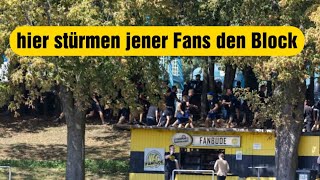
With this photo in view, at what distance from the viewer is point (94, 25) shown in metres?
30.4

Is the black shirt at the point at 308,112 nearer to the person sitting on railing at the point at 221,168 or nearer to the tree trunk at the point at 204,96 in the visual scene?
the person sitting on railing at the point at 221,168

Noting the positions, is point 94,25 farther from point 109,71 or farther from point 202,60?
point 202,60

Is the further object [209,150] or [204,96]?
[204,96]

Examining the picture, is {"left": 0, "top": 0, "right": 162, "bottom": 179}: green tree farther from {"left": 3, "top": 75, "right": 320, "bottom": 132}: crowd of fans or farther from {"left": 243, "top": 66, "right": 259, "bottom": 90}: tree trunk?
{"left": 243, "top": 66, "right": 259, "bottom": 90}: tree trunk

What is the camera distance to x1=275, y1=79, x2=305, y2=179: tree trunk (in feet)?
110

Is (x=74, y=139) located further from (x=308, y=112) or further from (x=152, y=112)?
(x=308, y=112)

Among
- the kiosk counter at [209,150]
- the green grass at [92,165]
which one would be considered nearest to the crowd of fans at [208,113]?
the kiosk counter at [209,150]

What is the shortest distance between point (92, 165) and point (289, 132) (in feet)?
31.0

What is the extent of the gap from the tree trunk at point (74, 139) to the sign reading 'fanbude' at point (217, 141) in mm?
4643

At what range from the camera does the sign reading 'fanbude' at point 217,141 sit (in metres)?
35.8

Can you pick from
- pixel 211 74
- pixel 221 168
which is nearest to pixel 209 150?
pixel 221 168

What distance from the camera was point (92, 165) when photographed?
38.8 meters

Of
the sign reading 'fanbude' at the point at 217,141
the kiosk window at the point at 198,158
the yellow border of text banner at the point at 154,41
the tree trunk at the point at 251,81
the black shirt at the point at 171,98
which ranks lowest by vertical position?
the kiosk window at the point at 198,158

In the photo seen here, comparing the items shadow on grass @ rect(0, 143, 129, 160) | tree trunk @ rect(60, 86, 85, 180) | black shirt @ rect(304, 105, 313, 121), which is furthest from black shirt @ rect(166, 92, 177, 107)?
black shirt @ rect(304, 105, 313, 121)
